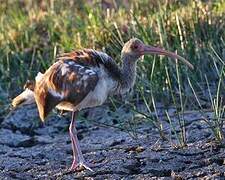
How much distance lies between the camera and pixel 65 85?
4980 millimetres

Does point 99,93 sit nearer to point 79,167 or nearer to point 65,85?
point 65,85

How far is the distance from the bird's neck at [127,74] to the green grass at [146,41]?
204 mm

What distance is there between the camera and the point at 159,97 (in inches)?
248

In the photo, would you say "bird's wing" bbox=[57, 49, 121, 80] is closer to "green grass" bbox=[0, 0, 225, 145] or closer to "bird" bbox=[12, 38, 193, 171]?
"bird" bbox=[12, 38, 193, 171]

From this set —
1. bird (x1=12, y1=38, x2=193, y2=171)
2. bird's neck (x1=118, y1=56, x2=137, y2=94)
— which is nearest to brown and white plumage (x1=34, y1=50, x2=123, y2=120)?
bird (x1=12, y1=38, x2=193, y2=171)

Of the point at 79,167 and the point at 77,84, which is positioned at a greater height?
the point at 77,84

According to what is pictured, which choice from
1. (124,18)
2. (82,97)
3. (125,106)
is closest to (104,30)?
(124,18)

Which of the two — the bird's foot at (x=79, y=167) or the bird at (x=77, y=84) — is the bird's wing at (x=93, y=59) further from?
the bird's foot at (x=79, y=167)

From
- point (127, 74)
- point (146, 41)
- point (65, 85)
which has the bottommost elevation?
point (146, 41)

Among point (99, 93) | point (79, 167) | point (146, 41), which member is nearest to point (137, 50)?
point (99, 93)

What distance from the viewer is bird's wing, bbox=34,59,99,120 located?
4914 millimetres

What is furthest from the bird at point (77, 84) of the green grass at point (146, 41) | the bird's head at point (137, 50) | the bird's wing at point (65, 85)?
the green grass at point (146, 41)

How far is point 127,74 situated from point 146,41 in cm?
142

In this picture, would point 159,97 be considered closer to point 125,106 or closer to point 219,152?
point 125,106
